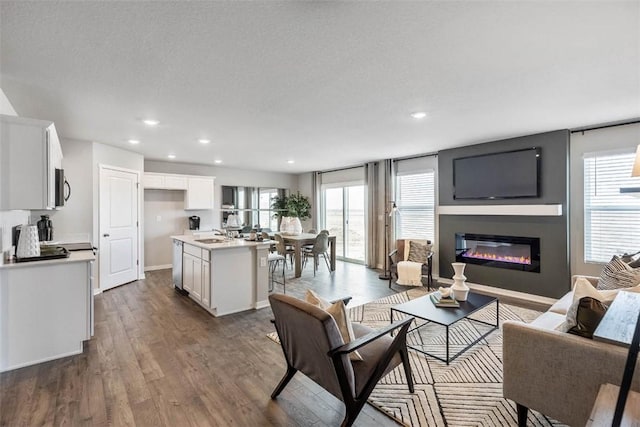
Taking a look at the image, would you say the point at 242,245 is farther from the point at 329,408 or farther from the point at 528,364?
the point at 528,364

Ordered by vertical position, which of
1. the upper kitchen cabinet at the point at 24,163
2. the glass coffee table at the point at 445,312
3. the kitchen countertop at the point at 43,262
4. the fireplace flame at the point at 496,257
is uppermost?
the upper kitchen cabinet at the point at 24,163

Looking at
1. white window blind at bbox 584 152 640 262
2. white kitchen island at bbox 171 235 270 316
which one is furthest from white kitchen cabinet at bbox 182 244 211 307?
white window blind at bbox 584 152 640 262

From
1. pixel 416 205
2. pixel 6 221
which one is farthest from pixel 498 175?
pixel 6 221

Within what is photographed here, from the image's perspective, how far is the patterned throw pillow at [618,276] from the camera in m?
2.64

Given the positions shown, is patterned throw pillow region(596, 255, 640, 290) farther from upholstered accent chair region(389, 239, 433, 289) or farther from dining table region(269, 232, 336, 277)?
dining table region(269, 232, 336, 277)

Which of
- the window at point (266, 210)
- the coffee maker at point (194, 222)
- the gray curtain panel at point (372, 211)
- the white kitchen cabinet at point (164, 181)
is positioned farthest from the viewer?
the window at point (266, 210)

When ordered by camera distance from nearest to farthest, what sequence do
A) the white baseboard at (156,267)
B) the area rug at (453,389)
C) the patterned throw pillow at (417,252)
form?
the area rug at (453,389) < the patterned throw pillow at (417,252) < the white baseboard at (156,267)

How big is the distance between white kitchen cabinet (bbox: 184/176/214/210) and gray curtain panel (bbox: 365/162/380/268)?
360 cm

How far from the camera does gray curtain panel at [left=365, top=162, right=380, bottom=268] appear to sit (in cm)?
669

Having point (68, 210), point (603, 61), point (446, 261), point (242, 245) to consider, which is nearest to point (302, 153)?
point (242, 245)

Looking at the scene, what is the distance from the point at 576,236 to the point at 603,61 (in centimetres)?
281

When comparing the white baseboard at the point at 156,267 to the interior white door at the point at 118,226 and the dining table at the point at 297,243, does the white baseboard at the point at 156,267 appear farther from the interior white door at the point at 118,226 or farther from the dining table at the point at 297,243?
the dining table at the point at 297,243

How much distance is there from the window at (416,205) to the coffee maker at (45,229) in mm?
5728

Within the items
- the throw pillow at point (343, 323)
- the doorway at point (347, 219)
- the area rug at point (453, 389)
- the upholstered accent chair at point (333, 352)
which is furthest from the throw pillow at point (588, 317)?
the doorway at point (347, 219)
